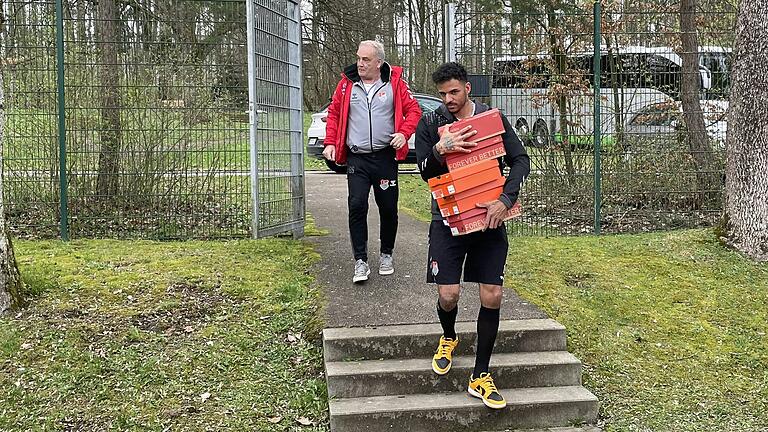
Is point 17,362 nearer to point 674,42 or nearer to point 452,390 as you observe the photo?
point 452,390

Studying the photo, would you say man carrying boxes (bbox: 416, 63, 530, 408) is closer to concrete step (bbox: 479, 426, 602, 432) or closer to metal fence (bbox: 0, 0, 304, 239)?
concrete step (bbox: 479, 426, 602, 432)

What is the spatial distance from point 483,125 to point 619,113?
5252 mm

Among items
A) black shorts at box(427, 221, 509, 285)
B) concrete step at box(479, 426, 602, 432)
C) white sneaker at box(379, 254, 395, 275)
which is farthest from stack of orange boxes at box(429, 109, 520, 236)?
white sneaker at box(379, 254, 395, 275)

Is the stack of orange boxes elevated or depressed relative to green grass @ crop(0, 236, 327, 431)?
elevated

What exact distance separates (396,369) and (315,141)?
35.6 ft

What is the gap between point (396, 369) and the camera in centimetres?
538

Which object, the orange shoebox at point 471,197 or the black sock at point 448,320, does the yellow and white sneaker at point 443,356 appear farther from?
the orange shoebox at point 471,197

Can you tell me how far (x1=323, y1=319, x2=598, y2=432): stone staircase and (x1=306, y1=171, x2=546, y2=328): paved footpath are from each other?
210 millimetres

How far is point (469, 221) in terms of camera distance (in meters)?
4.82

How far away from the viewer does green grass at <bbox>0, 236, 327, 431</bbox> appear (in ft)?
16.8

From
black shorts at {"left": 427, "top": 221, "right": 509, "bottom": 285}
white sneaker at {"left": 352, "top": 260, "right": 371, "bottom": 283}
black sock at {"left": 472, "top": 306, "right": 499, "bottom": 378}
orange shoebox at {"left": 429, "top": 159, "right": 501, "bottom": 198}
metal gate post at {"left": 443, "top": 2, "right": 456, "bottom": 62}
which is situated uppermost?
metal gate post at {"left": 443, "top": 2, "right": 456, "bottom": 62}

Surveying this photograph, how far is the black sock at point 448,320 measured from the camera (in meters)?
5.17

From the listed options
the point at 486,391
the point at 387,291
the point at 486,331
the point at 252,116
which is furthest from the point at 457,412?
the point at 252,116

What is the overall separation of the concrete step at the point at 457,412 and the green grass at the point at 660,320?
277 millimetres
